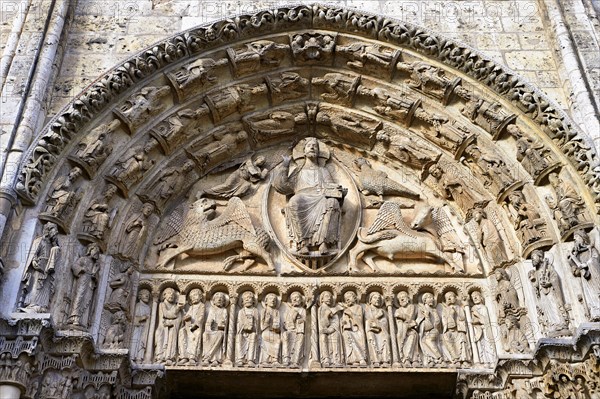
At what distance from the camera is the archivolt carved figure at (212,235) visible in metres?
7.44

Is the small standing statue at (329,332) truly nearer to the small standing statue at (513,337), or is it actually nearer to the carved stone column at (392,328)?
the carved stone column at (392,328)

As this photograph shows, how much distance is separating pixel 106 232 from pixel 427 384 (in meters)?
3.33

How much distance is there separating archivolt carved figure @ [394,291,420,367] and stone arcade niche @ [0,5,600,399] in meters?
0.02

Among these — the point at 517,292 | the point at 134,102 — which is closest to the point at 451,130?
the point at 517,292

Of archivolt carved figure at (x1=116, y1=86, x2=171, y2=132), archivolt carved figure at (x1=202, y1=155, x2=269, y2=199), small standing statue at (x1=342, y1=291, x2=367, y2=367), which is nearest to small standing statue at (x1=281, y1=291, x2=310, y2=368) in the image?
small standing statue at (x1=342, y1=291, x2=367, y2=367)

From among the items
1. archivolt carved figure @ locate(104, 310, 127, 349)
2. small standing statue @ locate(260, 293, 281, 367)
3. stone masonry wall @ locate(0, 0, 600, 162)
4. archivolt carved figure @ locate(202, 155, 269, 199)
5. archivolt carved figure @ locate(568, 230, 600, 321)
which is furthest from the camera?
archivolt carved figure @ locate(202, 155, 269, 199)

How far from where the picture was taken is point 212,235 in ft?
24.8

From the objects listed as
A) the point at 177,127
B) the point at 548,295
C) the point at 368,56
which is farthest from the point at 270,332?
the point at 368,56

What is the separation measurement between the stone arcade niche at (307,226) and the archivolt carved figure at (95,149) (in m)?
0.02

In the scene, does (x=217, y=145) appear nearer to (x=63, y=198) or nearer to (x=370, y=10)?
(x=63, y=198)

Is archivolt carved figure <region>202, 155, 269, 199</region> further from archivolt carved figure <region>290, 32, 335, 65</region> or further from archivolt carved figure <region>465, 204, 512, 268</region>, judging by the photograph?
archivolt carved figure <region>465, 204, 512, 268</region>

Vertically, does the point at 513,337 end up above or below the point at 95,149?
below

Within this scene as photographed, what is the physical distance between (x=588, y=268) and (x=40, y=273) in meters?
4.68

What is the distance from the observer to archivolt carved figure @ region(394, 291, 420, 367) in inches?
268
